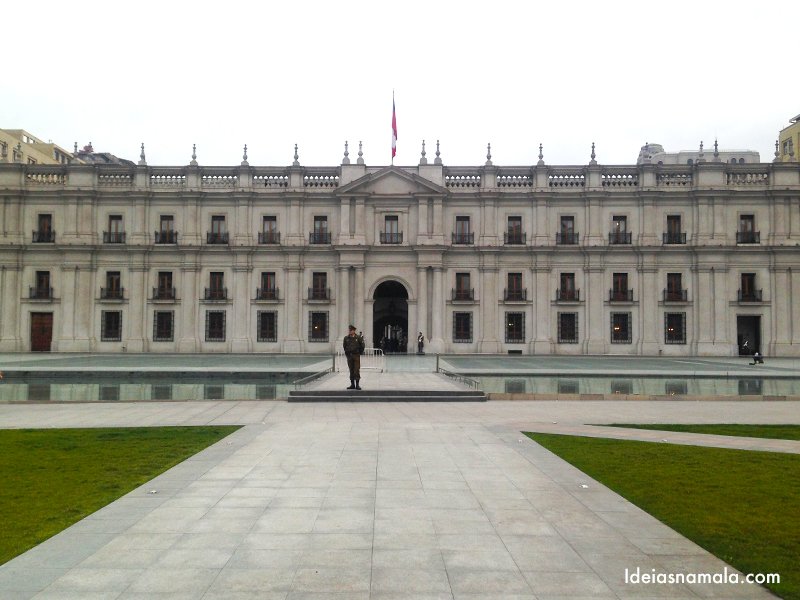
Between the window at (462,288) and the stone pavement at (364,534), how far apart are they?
31036 mm

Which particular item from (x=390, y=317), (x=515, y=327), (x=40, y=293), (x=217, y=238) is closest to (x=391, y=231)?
(x=390, y=317)

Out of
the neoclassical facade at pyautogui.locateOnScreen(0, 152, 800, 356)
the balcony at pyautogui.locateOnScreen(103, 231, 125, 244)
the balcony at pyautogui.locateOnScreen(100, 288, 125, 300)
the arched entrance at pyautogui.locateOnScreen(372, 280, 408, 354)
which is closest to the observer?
the neoclassical facade at pyautogui.locateOnScreen(0, 152, 800, 356)

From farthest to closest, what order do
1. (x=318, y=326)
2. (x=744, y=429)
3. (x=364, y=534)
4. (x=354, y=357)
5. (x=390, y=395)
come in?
(x=318, y=326) < (x=354, y=357) < (x=390, y=395) < (x=744, y=429) < (x=364, y=534)

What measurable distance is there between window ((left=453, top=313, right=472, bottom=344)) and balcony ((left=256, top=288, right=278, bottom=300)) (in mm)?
11696

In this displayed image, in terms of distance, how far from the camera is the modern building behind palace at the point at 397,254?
4134 centimetres

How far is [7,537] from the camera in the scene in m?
6.11

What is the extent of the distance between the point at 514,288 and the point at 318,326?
12.9m

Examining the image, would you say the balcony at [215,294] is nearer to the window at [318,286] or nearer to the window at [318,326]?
the window at [318,286]

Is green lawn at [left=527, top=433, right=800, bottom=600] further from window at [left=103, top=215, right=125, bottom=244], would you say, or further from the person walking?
window at [left=103, top=215, right=125, bottom=244]

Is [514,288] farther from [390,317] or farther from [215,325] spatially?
[215,325]

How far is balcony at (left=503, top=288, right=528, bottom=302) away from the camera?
42.1m

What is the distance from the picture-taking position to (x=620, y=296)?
4175cm

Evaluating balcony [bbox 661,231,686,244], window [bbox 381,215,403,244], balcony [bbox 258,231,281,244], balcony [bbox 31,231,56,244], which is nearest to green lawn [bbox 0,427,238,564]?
window [bbox 381,215,403,244]

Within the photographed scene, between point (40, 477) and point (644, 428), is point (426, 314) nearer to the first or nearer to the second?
point (644, 428)
